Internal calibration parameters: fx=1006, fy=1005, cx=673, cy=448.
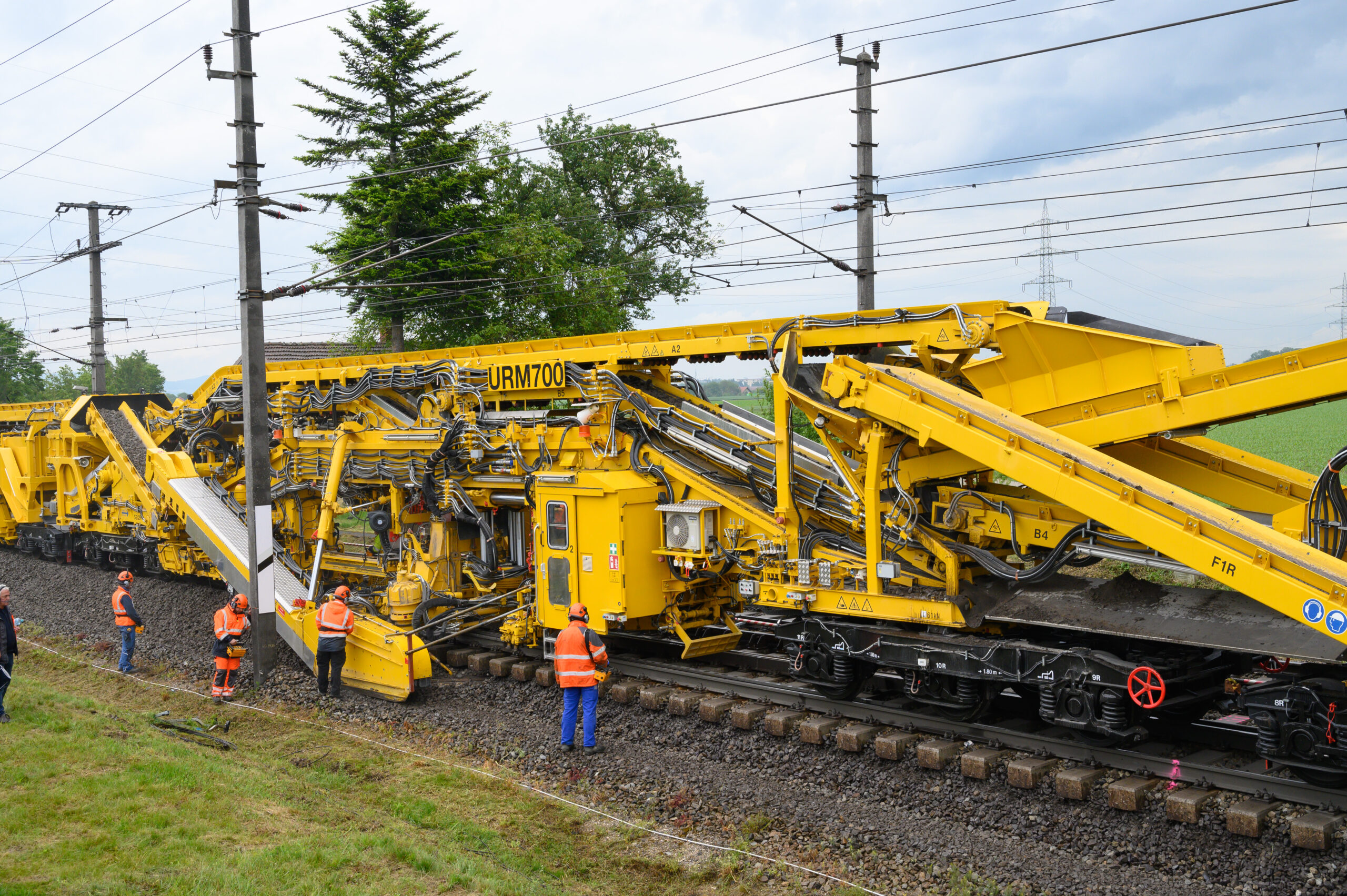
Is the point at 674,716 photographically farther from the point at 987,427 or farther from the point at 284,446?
the point at 284,446

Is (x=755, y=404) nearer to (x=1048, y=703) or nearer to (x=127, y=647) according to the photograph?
(x=127, y=647)

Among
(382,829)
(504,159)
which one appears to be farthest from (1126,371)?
(504,159)

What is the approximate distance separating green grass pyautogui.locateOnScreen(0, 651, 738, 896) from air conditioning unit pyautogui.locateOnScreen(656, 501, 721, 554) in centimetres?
299

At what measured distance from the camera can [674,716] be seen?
9.66 m

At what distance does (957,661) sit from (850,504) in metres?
1.90

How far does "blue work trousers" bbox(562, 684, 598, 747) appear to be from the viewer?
30.0 feet

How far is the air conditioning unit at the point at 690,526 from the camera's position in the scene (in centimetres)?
1009

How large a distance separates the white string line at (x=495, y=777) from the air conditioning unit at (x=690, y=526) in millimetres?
2854

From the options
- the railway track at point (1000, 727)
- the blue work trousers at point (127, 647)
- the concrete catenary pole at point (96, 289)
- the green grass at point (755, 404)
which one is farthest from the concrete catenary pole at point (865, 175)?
the concrete catenary pole at point (96, 289)

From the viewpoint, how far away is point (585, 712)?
9.19m

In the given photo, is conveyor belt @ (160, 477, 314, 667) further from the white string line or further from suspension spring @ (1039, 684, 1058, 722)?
suspension spring @ (1039, 684, 1058, 722)

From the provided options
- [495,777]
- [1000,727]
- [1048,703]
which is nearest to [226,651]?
[495,777]

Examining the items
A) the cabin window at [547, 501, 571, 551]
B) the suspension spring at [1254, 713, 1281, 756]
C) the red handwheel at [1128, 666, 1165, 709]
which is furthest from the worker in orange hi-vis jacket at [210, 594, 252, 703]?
the suspension spring at [1254, 713, 1281, 756]

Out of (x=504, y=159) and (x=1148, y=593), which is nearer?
(x=1148, y=593)
